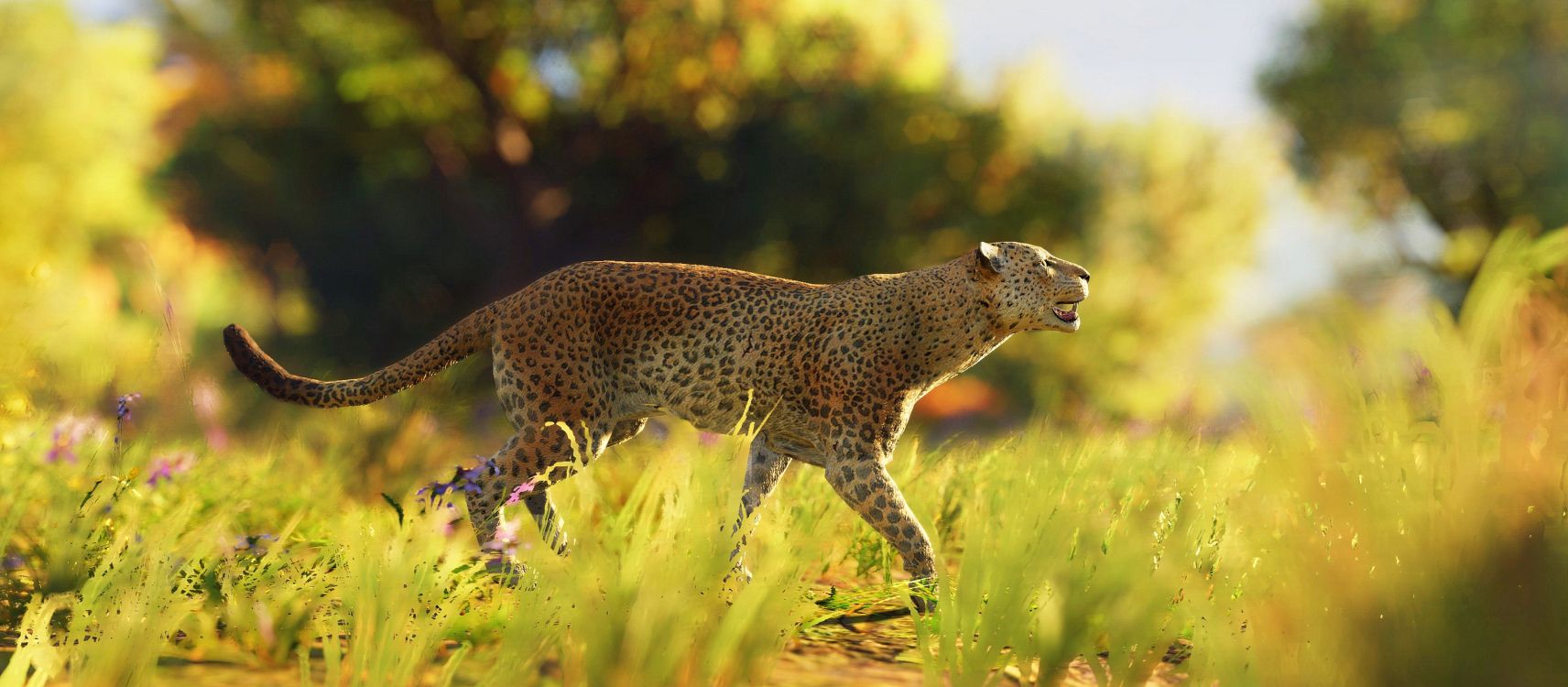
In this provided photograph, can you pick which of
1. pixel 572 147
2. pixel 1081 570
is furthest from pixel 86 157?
pixel 1081 570

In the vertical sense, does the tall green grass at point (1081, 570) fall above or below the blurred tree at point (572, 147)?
below

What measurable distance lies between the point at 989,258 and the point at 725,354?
0.96m

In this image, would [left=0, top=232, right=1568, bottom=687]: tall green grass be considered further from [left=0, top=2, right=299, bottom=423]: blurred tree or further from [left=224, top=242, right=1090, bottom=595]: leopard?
[left=0, top=2, right=299, bottom=423]: blurred tree

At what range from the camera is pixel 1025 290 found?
4.07m

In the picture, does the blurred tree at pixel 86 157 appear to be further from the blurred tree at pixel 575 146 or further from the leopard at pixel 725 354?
the leopard at pixel 725 354

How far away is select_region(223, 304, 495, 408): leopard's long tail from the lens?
13.9 feet

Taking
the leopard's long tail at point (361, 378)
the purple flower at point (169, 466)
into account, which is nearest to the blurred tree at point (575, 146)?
the purple flower at point (169, 466)

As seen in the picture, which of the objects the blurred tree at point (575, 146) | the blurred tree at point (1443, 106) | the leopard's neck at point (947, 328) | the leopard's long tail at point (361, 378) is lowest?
the leopard's long tail at point (361, 378)

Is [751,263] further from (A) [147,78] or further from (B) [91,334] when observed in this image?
(A) [147,78]

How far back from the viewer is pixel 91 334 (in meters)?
6.36

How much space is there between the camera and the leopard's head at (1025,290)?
4.06m

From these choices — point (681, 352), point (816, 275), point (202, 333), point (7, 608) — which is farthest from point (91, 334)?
point (816, 275)

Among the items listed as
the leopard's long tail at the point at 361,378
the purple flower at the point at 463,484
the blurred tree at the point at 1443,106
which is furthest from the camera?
the blurred tree at the point at 1443,106

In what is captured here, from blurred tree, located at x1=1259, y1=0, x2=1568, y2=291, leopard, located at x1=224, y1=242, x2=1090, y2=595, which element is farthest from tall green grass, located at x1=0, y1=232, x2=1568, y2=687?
blurred tree, located at x1=1259, y1=0, x2=1568, y2=291
